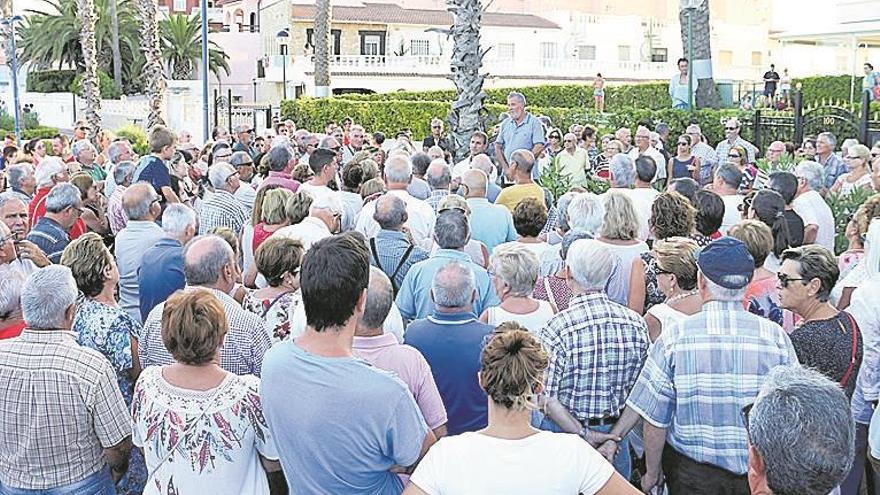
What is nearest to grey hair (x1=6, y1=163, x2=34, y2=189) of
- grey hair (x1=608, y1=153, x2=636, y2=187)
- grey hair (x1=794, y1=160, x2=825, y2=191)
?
grey hair (x1=608, y1=153, x2=636, y2=187)

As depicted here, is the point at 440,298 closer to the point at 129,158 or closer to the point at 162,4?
the point at 129,158

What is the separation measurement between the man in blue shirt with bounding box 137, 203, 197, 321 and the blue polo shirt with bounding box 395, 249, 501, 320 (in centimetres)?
135

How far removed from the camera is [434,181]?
328 inches

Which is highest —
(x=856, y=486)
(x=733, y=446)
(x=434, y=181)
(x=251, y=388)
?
(x=434, y=181)

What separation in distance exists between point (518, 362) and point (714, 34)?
180 ft

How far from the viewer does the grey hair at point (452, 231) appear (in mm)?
5691

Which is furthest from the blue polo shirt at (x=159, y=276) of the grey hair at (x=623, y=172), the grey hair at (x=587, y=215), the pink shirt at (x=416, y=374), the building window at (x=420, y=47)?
the building window at (x=420, y=47)

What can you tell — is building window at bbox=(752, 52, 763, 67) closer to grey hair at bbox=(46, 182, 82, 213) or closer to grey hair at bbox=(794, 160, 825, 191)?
grey hair at bbox=(794, 160, 825, 191)

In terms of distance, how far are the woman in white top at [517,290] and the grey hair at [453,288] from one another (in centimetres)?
29

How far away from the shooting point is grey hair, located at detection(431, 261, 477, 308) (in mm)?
4480

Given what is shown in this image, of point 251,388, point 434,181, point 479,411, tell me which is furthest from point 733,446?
point 434,181

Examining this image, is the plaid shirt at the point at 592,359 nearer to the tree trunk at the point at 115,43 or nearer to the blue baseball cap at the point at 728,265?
the blue baseball cap at the point at 728,265

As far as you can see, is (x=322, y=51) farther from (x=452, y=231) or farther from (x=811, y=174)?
(x=452, y=231)

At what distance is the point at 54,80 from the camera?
41.3m
